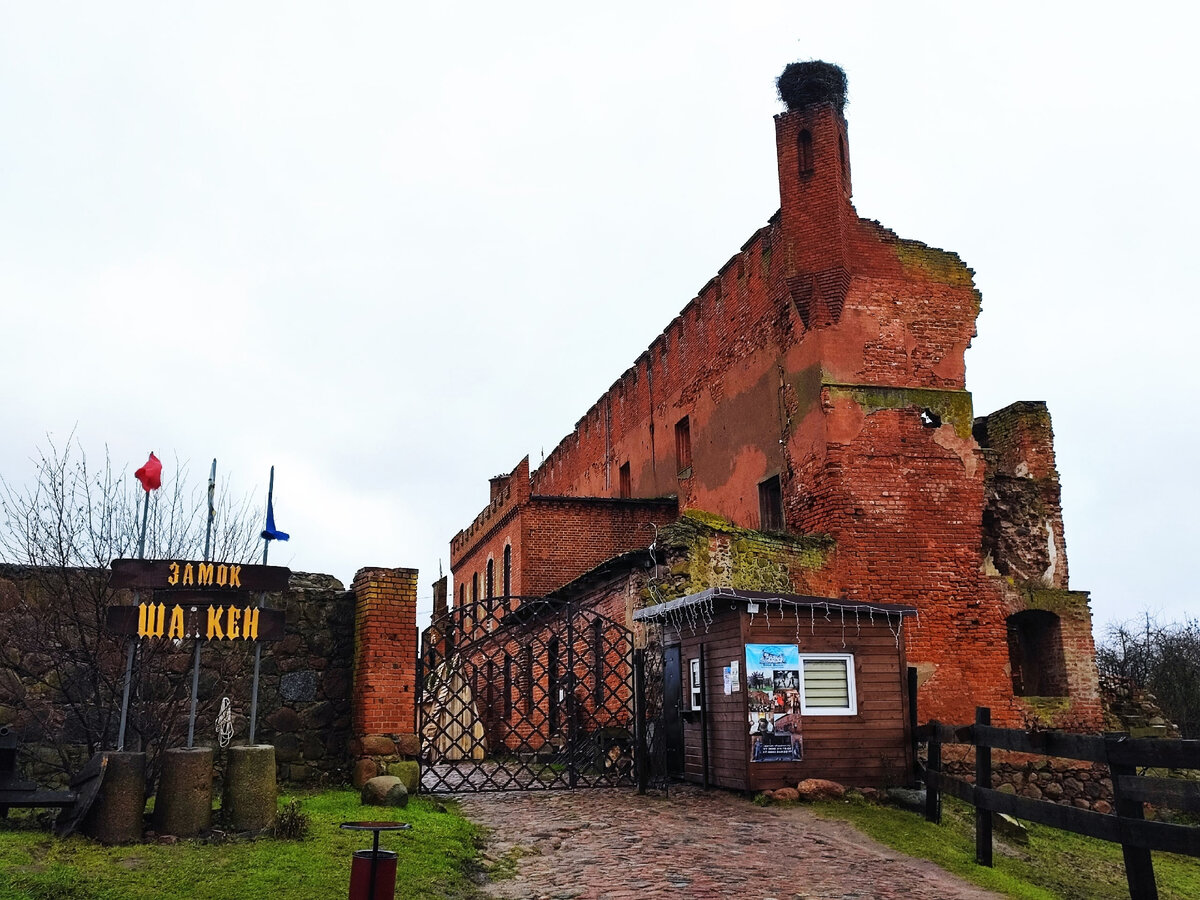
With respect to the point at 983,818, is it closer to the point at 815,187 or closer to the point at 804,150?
the point at 815,187

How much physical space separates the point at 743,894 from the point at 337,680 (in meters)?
5.84

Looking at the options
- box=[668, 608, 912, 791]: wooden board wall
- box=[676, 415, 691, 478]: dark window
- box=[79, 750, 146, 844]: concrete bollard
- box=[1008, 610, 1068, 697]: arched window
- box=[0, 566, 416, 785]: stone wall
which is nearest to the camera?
box=[79, 750, 146, 844]: concrete bollard

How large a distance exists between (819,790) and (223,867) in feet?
22.5

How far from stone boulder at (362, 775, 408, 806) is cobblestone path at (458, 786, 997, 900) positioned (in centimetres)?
85

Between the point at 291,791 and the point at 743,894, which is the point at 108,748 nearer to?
the point at 291,791

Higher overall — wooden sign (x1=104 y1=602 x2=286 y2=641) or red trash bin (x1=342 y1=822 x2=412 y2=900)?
wooden sign (x1=104 y1=602 x2=286 y2=641)

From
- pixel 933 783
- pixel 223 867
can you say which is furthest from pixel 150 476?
pixel 933 783

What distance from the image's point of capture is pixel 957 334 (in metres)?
18.8

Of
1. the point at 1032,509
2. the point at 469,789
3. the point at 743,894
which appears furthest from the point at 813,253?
the point at 743,894

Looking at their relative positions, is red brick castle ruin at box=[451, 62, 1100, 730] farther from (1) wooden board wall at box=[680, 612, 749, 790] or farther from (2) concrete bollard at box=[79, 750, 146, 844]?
(2) concrete bollard at box=[79, 750, 146, 844]

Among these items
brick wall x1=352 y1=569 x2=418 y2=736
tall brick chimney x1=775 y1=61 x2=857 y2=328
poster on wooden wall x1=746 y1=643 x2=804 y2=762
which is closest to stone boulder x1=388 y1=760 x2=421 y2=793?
brick wall x1=352 y1=569 x2=418 y2=736

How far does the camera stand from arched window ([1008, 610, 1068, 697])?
17688mm

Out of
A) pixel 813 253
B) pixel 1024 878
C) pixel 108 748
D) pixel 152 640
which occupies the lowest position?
pixel 1024 878

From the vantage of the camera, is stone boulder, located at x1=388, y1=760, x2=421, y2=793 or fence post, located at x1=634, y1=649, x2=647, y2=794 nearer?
stone boulder, located at x1=388, y1=760, x2=421, y2=793
